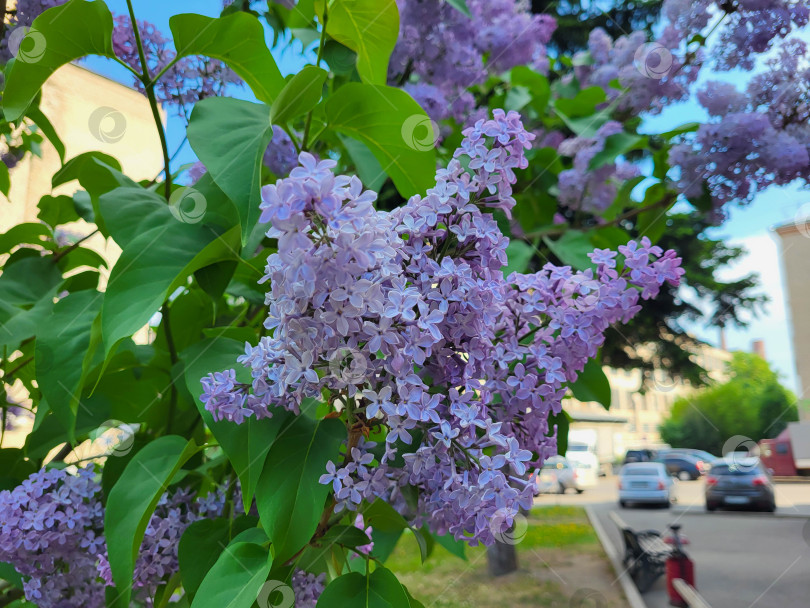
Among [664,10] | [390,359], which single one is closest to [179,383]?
[390,359]

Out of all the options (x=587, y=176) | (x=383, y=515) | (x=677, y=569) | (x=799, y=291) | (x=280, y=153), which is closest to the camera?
(x=383, y=515)

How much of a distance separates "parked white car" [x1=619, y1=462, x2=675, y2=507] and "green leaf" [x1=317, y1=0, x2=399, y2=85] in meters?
8.95

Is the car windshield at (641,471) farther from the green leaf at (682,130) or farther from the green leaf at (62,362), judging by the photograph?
the green leaf at (62,362)

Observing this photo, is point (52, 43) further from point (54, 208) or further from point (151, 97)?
point (54, 208)

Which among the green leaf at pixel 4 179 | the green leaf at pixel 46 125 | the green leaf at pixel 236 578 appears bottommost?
the green leaf at pixel 236 578

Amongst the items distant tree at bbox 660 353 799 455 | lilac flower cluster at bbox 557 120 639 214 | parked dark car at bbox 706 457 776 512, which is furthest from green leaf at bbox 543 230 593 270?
parked dark car at bbox 706 457 776 512

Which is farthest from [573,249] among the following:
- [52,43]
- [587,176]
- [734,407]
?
[734,407]

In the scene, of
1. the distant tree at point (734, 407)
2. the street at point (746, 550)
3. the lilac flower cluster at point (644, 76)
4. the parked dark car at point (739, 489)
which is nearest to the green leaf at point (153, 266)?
the lilac flower cluster at point (644, 76)

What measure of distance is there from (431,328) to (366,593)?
0.20 meters

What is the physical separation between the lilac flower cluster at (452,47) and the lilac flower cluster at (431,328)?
2.05 feet

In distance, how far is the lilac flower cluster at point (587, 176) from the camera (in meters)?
1.09

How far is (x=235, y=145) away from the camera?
40 cm

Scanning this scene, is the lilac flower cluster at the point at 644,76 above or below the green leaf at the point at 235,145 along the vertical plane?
above

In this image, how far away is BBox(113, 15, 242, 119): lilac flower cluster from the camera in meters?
0.57
